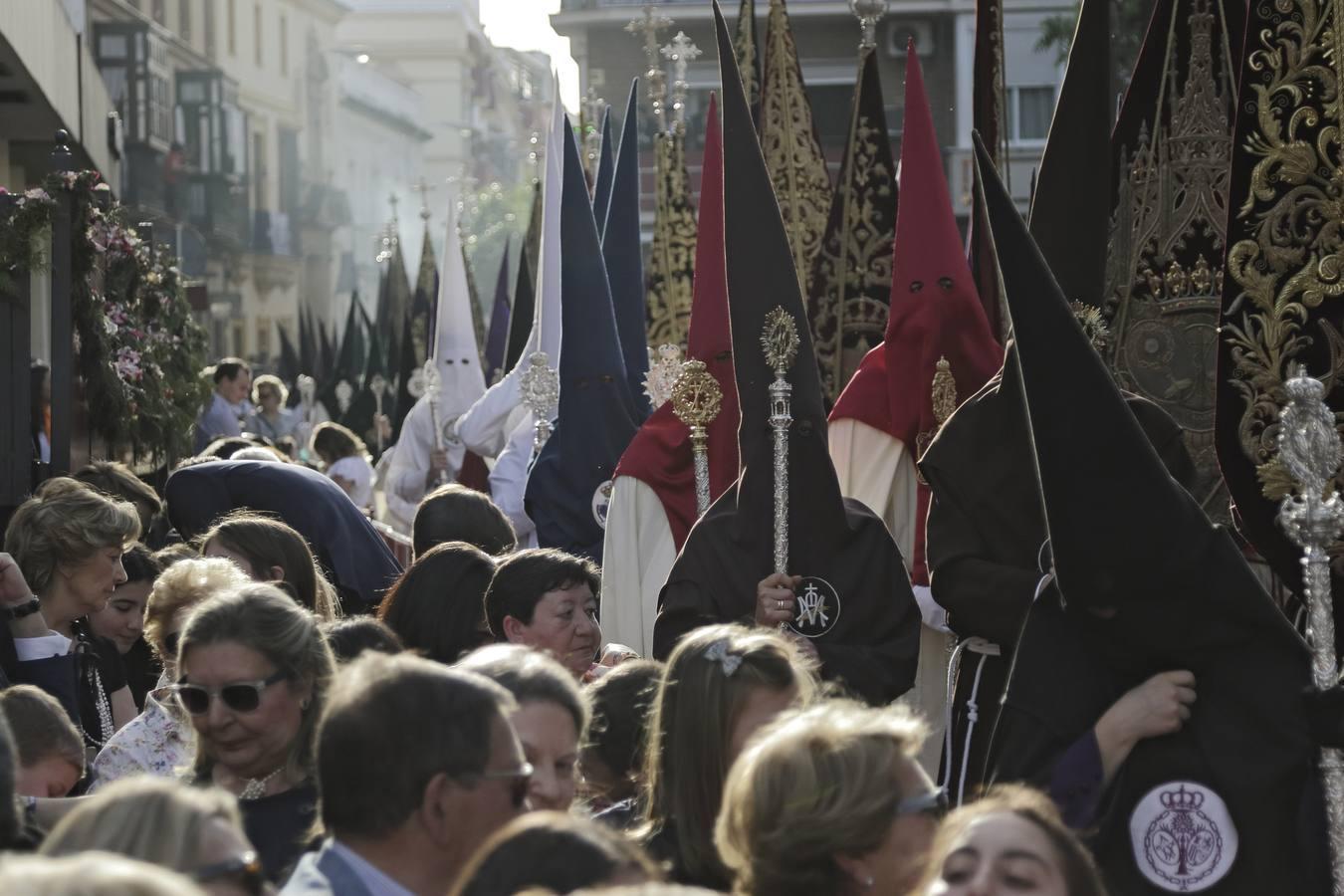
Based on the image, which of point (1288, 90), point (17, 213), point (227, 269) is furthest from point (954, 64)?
point (1288, 90)

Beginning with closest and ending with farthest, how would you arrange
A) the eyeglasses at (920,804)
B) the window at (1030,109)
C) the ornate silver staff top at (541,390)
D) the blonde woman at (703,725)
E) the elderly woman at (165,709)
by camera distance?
the eyeglasses at (920,804), the blonde woman at (703,725), the elderly woman at (165,709), the ornate silver staff top at (541,390), the window at (1030,109)

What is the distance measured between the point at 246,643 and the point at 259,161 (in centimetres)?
5580

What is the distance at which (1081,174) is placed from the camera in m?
6.00

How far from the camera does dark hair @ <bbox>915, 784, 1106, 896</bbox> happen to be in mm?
3059

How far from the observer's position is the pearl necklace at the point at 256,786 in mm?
4008

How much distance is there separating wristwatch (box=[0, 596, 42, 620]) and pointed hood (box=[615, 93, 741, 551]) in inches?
89.1

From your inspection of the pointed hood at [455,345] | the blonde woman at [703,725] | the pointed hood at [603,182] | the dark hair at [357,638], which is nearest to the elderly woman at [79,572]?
the dark hair at [357,638]

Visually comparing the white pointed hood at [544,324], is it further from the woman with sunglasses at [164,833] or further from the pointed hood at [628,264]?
the woman with sunglasses at [164,833]

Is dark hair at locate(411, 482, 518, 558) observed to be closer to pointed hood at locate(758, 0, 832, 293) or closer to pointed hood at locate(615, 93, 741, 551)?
pointed hood at locate(615, 93, 741, 551)

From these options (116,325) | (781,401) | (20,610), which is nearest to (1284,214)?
(781,401)

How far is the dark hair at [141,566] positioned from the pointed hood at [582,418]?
91.5 inches

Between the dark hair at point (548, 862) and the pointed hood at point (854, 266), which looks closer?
the dark hair at point (548, 862)

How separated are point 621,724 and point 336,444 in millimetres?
9269

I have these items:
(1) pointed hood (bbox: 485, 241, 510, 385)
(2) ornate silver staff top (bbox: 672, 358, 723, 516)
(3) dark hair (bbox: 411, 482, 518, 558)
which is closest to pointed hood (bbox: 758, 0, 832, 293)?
(2) ornate silver staff top (bbox: 672, 358, 723, 516)
